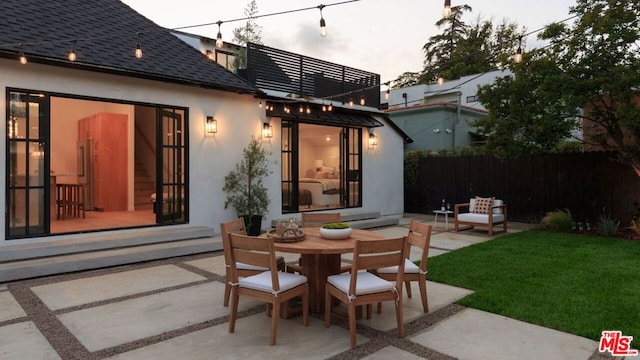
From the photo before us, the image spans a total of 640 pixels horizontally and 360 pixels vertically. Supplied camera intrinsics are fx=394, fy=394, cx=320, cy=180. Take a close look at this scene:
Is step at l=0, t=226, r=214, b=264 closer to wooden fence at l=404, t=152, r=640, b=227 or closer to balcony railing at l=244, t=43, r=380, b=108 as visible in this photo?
balcony railing at l=244, t=43, r=380, b=108

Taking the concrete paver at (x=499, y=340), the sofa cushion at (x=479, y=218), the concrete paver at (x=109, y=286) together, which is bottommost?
the concrete paver at (x=499, y=340)

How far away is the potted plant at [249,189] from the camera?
7910 millimetres

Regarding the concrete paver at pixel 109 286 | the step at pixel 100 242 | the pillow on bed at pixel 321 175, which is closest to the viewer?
the concrete paver at pixel 109 286

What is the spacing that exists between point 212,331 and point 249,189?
16.0 feet

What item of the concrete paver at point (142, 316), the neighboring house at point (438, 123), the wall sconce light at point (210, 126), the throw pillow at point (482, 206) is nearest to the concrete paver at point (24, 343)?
the concrete paver at point (142, 316)

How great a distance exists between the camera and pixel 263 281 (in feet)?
10.6

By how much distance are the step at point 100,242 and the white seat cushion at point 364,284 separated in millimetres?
4322

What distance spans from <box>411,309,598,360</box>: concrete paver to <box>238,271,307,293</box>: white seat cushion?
41.6 inches

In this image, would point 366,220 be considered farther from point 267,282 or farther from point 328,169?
point 267,282

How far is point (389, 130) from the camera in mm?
11688

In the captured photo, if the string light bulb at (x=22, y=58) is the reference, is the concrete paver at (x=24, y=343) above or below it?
below

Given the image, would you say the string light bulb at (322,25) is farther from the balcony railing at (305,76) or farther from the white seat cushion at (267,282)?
the balcony railing at (305,76)

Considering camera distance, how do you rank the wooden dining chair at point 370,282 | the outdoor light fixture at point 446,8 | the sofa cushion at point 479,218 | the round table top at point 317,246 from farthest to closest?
the sofa cushion at point 479,218
the outdoor light fixture at point 446,8
the round table top at point 317,246
the wooden dining chair at point 370,282

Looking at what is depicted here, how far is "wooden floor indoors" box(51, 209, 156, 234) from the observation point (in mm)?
6794
